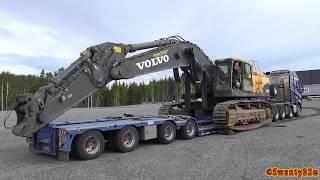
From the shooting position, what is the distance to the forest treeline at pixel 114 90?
358 feet

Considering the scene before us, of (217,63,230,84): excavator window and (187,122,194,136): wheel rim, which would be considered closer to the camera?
(187,122,194,136): wheel rim

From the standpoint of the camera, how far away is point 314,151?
477 inches

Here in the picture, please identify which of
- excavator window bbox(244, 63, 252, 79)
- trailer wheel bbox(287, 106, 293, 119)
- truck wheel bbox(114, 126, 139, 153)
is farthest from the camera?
trailer wheel bbox(287, 106, 293, 119)

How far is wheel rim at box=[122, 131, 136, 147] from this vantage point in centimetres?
1268

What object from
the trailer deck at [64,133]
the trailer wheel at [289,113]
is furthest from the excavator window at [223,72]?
the trailer wheel at [289,113]

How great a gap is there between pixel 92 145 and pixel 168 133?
141 inches

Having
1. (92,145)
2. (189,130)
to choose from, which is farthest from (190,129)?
(92,145)

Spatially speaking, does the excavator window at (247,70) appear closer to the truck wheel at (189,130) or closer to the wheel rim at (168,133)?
the truck wheel at (189,130)

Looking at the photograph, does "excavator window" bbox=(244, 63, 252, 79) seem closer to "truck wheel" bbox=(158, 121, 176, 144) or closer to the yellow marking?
the yellow marking

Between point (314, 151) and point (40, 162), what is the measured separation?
786cm

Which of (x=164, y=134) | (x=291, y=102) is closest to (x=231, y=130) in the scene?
(x=164, y=134)

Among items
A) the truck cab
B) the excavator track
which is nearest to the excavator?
the excavator track

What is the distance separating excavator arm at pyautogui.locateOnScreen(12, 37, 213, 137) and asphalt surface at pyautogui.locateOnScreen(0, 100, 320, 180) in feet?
4.31

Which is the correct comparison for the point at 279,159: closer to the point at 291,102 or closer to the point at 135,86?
the point at 291,102
